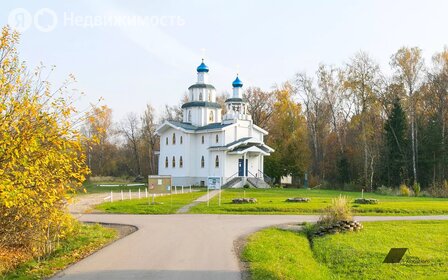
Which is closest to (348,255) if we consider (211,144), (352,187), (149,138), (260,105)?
(211,144)

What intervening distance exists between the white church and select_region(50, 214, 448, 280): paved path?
26077mm

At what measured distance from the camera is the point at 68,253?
14.7m

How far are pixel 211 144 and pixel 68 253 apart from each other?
122 feet

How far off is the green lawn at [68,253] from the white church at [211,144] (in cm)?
2987

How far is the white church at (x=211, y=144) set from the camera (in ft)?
163

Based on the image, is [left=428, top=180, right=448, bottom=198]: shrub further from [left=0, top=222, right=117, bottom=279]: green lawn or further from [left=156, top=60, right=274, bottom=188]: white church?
[left=0, top=222, right=117, bottom=279]: green lawn

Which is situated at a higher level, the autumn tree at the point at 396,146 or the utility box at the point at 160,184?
the autumn tree at the point at 396,146

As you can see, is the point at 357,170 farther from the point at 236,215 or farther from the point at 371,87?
the point at 236,215

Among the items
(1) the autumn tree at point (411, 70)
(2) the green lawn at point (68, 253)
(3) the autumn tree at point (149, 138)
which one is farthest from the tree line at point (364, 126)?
(2) the green lawn at point (68, 253)

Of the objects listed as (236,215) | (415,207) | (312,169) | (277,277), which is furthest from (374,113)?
(277,277)

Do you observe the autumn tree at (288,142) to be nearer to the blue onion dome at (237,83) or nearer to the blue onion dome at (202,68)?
the blue onion dome at (237,83)

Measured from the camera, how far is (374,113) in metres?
57.8

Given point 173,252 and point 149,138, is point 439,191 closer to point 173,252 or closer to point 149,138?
point 173,252

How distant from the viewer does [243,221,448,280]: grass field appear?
480 inches
